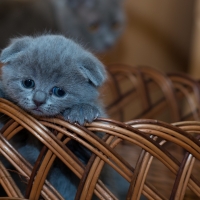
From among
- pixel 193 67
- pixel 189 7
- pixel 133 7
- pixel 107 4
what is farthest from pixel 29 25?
pixel 189 7

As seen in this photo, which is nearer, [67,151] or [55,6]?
[67,151]

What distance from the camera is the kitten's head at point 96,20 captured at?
6.40 feet

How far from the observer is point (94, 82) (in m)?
0.81

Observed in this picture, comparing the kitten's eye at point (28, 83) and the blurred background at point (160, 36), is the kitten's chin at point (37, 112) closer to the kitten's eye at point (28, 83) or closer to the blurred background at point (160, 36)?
the kitten's eye at point (28, 83)

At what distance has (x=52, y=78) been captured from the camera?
79 cm

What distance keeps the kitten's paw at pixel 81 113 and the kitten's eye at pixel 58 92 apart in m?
0.04

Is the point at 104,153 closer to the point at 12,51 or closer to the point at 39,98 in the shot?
the point at 39,98

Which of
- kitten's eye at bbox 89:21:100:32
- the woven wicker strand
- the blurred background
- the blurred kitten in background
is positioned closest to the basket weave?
the woven wicker strand

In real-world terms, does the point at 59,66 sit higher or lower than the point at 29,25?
lower

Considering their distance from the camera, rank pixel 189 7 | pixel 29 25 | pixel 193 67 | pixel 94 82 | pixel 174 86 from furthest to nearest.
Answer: pixel 189 7 → pixel 193 67 → pixel 29 25 → pixel 174 86 → pixel 94 82

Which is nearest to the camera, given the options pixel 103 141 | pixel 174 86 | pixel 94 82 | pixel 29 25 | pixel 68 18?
pixel 103 141

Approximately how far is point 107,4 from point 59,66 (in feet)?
4.24

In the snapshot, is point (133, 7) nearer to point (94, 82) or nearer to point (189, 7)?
point (189, 7)

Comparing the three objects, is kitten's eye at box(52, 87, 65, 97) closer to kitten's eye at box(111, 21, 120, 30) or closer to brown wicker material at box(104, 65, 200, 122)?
brown wicker material at box(104, 65, 200, 122)
